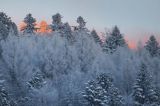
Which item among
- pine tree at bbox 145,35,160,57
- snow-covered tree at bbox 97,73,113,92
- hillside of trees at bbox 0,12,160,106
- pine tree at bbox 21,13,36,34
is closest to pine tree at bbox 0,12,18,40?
hillside of trees at bbox 0,12,160,106

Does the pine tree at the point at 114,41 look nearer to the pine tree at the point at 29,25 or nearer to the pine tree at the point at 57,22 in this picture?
the pine tree at the point at 57,22

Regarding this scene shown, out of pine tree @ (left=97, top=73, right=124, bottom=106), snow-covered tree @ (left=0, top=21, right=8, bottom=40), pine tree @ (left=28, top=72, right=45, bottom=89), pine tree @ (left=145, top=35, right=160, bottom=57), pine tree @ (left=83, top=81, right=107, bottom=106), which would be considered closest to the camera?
pine tree @ (left=83, top=81, right=107, bottom=106)

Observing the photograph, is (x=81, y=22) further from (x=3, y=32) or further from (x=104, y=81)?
(x=104, y=81)

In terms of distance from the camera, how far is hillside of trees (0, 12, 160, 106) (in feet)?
205

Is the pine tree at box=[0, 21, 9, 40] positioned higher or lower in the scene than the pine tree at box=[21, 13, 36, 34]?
lower

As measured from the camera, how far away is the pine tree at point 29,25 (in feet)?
317

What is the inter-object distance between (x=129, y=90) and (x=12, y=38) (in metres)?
23.3

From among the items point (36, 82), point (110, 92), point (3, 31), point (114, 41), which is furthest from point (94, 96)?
point (114, 41)

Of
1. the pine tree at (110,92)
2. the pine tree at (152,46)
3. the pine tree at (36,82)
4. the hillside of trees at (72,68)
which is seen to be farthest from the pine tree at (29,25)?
the pine tree at (110,92)

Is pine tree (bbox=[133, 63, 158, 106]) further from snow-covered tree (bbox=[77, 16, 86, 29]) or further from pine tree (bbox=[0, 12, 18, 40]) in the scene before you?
Result: snow-covered tree (bbox=[77, 16, 86, 29])

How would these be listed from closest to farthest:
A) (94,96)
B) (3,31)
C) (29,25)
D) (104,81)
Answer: (94,96), (104,81), (3,31), (29,25)

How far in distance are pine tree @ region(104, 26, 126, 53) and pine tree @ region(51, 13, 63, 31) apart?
11091 millimetres

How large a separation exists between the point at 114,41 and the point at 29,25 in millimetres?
18252

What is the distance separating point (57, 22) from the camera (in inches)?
3964
